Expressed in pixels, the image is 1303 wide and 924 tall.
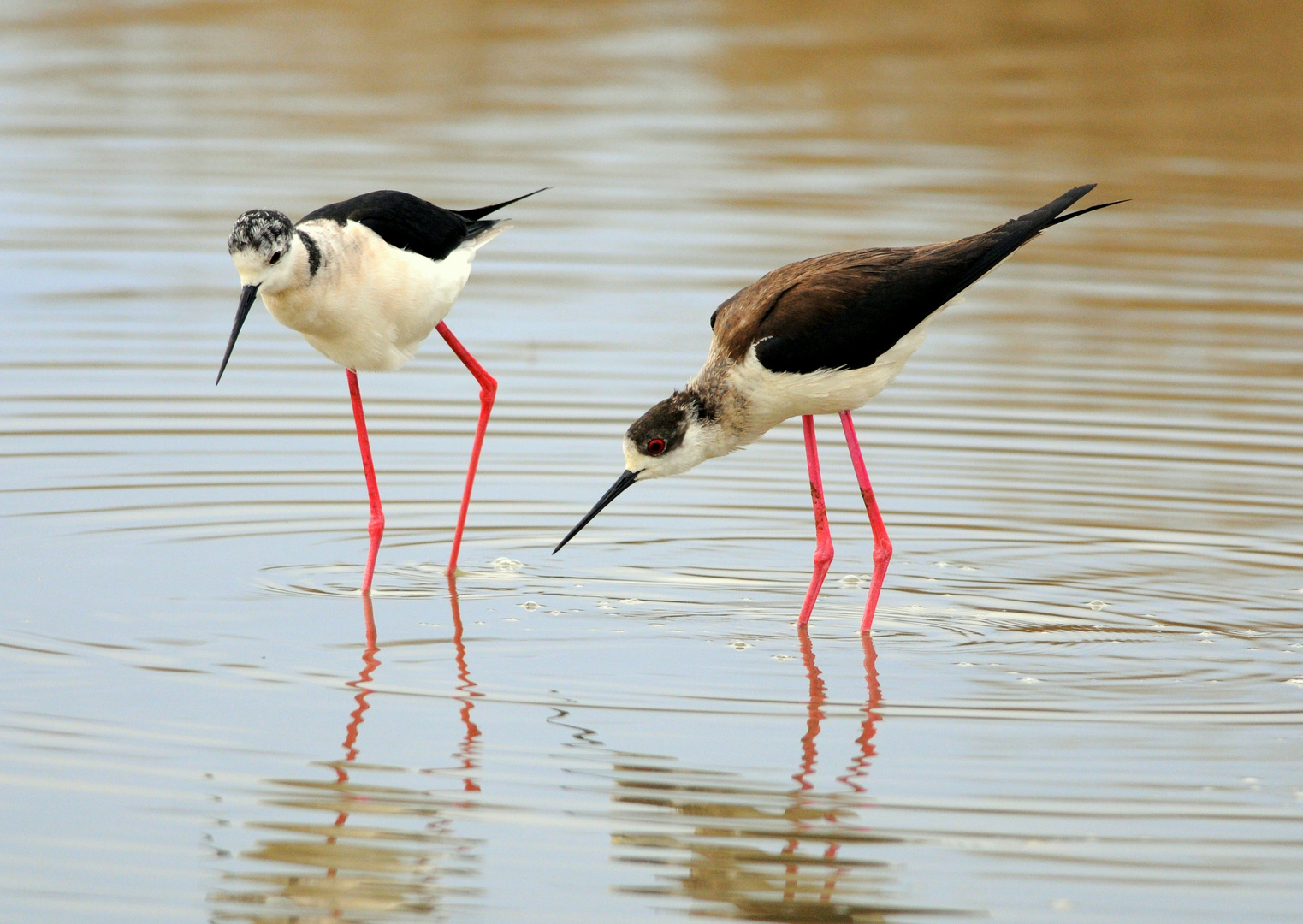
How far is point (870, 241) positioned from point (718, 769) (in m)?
8.23

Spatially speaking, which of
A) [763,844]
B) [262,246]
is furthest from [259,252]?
[763,844]

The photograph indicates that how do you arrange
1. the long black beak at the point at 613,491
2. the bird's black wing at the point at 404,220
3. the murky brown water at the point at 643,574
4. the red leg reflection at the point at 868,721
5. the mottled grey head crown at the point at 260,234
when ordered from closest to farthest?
the murky brown water at the point at 643,574 → the red leg reflection at the point at 868,721 → the mottled grey head crown at the point at 260,234 → the long black beak at the point at 613,491 → the bird's black wing at the point at 404,220

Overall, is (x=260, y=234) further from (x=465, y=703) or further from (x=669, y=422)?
(x=465, y=703)

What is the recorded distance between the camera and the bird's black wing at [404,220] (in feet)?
23.7

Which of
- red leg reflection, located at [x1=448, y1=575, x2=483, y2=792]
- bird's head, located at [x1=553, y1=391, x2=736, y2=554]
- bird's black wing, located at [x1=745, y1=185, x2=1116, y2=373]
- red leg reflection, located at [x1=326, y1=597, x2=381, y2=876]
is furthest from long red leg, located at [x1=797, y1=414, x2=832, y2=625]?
red leg reflection, located at [x1=326, y1=597, x2=381, y2=876]

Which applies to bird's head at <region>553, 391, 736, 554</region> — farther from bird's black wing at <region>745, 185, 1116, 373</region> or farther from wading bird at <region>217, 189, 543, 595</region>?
wading bird at <region>217, 189, 543, 595</region>

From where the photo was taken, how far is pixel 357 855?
4617 millimetres

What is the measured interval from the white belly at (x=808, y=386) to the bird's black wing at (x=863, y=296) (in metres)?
0.04

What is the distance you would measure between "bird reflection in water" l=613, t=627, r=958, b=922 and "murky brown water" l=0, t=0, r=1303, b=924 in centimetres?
1

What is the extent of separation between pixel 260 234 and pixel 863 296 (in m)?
1.97

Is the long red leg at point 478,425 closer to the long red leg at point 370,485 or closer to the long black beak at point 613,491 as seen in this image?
the long red leg at point 370,485

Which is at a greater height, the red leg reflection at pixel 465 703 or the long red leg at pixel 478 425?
the long red leg at pixel 478 425

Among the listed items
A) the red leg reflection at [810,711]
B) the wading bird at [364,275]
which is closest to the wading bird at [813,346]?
the red leg reflection at [810,711]

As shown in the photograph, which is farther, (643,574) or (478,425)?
(478,425)
